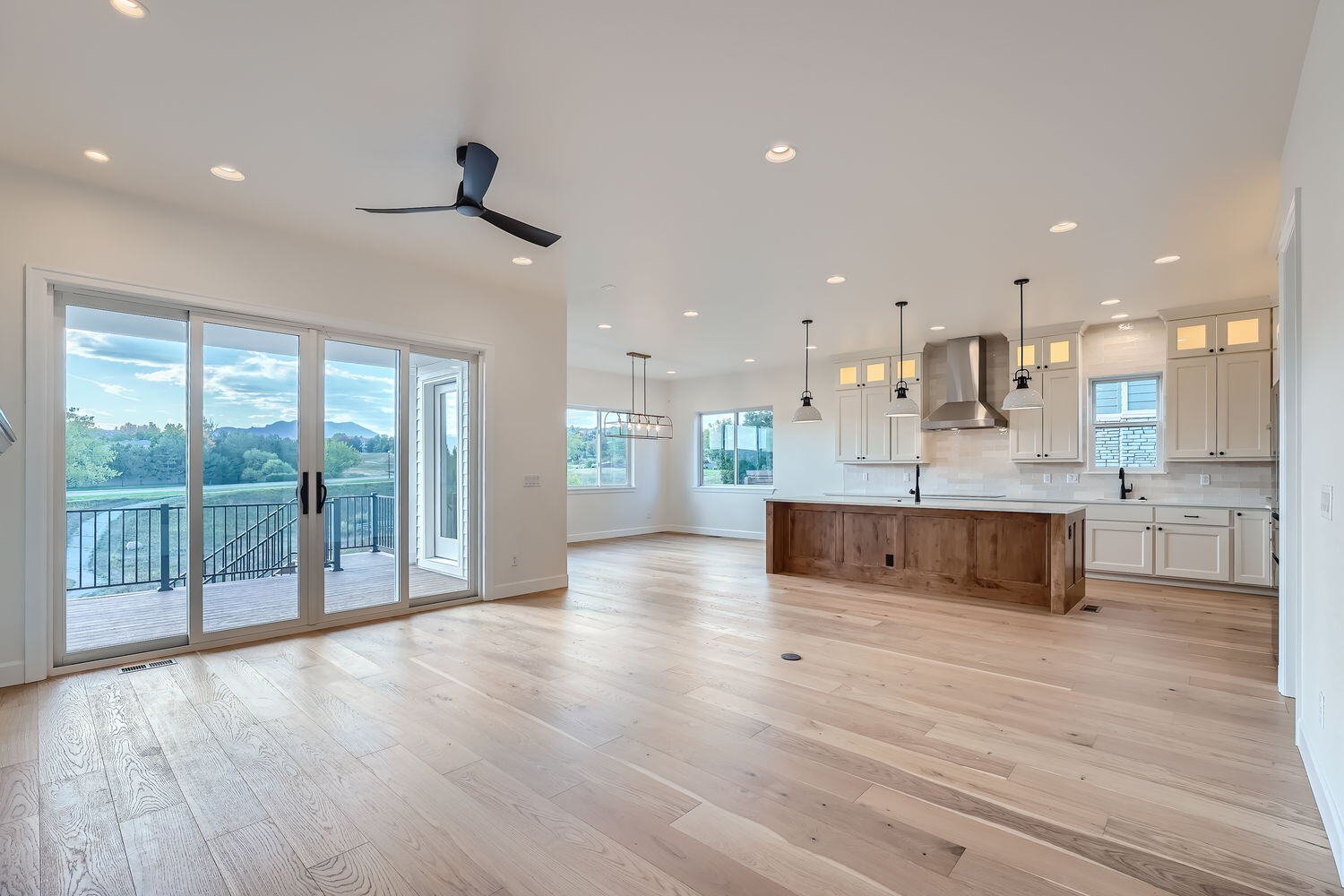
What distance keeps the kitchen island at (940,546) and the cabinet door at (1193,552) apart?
0.98 metres

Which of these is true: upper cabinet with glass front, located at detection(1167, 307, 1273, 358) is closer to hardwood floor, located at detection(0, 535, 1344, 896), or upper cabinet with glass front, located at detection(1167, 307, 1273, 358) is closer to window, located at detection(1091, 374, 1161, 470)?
window, located at detection(1091, 374, 1161, 470)

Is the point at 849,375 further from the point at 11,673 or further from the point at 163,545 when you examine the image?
the point at 11,673

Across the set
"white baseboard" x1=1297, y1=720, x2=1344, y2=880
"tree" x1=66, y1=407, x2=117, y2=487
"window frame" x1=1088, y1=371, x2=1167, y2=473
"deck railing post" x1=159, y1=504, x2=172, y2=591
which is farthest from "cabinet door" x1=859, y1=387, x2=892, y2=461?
"tree" x1=66, y1=407, x2=117, y2=487

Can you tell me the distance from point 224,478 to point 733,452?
756cm

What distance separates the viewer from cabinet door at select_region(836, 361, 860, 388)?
849cm

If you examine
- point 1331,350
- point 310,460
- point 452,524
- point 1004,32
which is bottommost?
point 452,524

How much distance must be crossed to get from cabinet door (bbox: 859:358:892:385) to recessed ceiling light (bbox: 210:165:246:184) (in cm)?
706

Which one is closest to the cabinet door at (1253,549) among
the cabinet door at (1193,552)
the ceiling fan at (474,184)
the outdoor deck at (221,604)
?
the cabinet door at (1193,552)

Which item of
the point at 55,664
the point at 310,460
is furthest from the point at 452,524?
the point at 55,664

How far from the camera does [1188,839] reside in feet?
6.49

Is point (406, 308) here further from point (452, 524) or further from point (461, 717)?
point (461, 717)

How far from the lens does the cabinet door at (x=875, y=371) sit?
8188 mm

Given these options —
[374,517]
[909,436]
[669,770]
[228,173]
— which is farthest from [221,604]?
[909,436]

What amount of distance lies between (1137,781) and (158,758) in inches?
152
